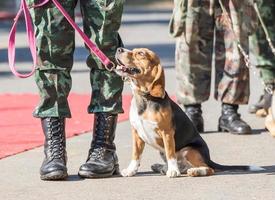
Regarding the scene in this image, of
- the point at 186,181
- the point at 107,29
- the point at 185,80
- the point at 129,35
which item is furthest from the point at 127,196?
the point at 129,35

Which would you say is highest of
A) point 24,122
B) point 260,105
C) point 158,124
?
point 158,124

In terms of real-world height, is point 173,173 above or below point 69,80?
below

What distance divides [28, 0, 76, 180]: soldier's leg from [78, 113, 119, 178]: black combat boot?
0.16m

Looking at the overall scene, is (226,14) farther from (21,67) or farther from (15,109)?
(21,67)

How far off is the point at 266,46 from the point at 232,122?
50.0 inches

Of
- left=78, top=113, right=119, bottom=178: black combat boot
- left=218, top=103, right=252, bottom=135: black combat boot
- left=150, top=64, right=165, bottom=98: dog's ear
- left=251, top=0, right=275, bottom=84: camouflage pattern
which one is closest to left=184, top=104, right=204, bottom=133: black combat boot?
left=218, top=103, right=252, bottom=135: black combat boot

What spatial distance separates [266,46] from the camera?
940 cm

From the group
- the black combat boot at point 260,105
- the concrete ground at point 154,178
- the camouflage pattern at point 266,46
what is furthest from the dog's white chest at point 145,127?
the camouflage pattern at point 266,46

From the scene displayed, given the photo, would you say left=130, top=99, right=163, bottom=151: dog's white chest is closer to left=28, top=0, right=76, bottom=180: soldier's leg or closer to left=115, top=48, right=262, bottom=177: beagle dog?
left=115, top=48, right=262, bottom=177: beagle dog

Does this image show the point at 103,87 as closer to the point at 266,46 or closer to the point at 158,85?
the point at 158,85

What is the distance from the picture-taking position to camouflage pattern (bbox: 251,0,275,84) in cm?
928

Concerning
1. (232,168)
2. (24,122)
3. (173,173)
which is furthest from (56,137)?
(24,122)

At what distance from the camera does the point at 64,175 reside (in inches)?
251

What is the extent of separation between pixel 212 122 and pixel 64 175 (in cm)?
290
